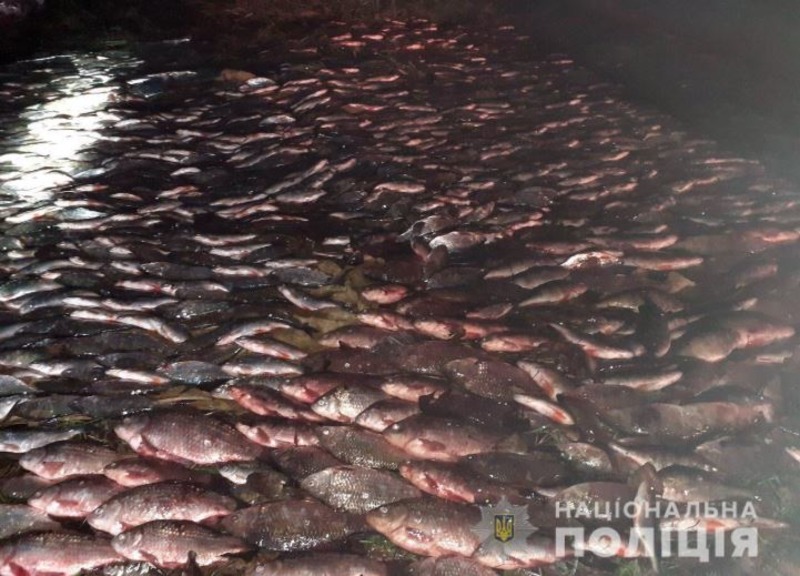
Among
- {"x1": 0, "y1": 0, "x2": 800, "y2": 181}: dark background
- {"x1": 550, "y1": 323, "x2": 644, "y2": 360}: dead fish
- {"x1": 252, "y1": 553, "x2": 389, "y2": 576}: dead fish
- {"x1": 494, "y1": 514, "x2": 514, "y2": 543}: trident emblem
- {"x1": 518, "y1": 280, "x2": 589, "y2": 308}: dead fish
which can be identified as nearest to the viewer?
{"x1": 252, "y1": 553, "x2": 389, "y2": 576}: dead fish

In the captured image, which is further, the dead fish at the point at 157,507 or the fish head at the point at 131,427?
the fish head at the point at 131,427

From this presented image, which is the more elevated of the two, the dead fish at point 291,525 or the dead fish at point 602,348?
the dead fish at point 602,348

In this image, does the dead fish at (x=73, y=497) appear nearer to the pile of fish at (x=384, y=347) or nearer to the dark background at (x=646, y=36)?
the pile of fish at (x=384, y=347)

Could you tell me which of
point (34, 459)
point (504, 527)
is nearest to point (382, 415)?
point (504, 527)

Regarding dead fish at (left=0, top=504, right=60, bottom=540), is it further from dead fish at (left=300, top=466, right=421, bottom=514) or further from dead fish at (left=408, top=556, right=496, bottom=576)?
dead fish at (left=408, top=556, right=496, bottom=576)

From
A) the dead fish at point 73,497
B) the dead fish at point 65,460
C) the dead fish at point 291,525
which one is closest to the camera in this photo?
the dead fish at point 291,525

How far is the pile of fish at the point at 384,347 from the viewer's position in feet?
12.6

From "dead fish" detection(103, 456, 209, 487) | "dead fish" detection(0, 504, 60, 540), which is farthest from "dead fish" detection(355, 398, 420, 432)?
"dead fish" detection(0, 504, 60, 540)

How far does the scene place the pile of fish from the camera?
3.85 metres

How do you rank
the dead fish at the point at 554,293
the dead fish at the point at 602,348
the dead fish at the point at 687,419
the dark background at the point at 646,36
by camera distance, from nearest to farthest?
the dead fish at the point at 687,419 → the dead fish at the point at 602,348 → the dead fish at the point at 554,293 → the dark background at the point at 646,36

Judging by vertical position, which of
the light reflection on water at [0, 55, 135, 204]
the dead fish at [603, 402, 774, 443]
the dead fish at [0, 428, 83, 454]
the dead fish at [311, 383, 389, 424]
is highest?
the light reflection on water at [0, 55, 135, 204]

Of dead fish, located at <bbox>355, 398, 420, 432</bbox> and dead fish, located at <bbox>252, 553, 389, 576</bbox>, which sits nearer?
dead fish, located at <bbox>252, 553, 389, 576</bbox>

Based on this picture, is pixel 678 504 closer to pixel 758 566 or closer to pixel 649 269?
pixel 758 566

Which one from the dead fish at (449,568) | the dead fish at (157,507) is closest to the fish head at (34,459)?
the dead fish at (157,507)
